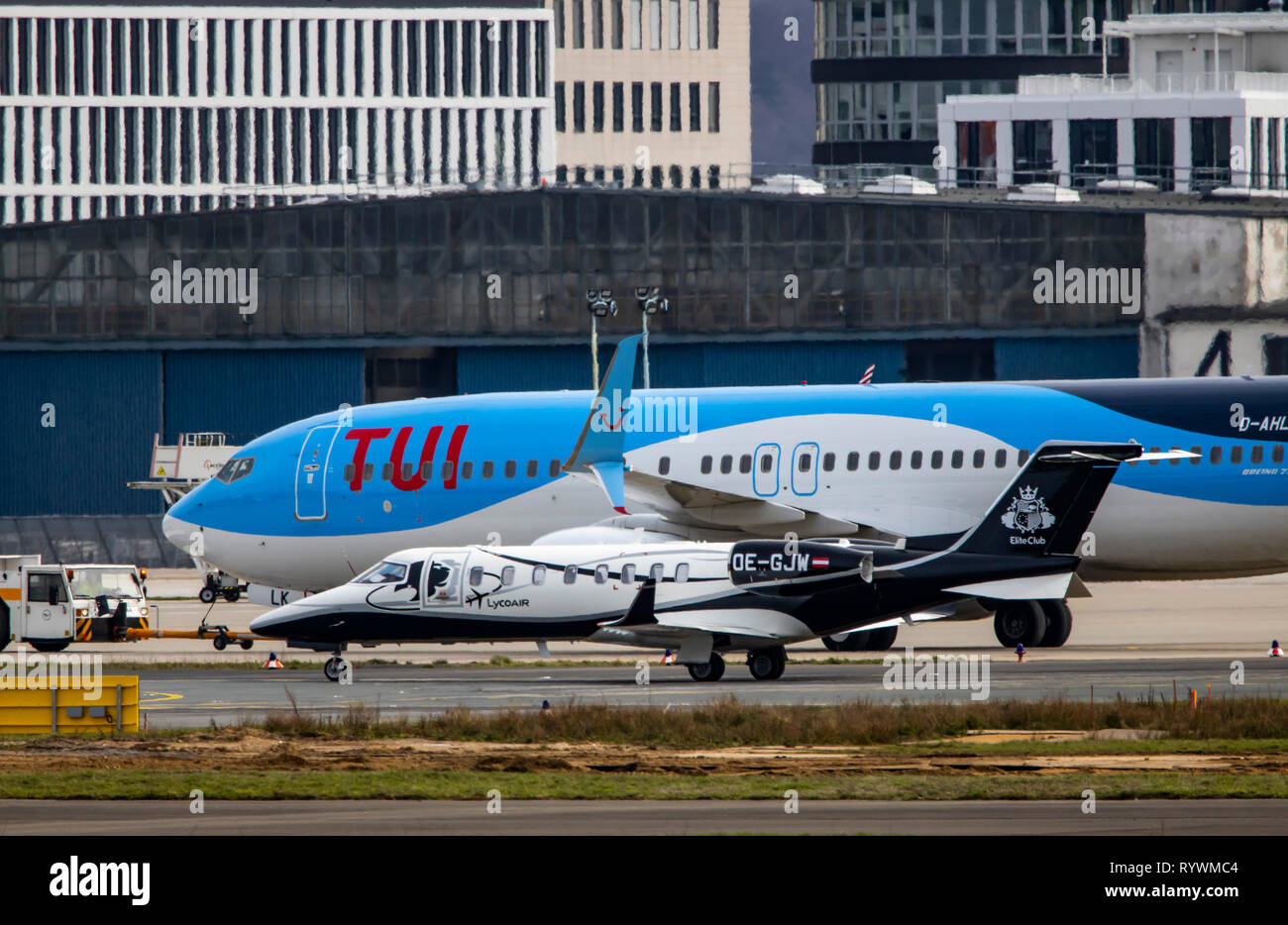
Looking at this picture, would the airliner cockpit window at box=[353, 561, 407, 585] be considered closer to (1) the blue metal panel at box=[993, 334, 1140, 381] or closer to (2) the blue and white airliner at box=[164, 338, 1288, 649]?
(2) the blue and white airliner at box=[164, 338, 1288, 649]

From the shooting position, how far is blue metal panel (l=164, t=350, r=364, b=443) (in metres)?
86.4

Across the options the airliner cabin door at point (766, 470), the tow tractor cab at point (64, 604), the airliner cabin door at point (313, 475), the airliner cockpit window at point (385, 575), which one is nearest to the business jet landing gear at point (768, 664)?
the airliner cockpit window at point (385, 575)

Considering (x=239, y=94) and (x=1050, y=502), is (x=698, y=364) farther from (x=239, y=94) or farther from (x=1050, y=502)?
(x=239, y=94)

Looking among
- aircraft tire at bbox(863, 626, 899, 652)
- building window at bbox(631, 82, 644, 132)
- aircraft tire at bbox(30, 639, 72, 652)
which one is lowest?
aircraft tire at bbox(30, 639, 72, 652)

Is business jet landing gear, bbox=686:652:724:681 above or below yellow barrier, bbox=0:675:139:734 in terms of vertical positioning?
below

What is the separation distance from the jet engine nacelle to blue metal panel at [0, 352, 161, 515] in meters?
58.9

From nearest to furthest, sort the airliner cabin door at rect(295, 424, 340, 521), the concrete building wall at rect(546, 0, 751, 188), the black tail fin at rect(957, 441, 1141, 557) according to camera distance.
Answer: the black tail fin at rect(957, 441, 1141, 557)
the airliner cabin door at rect(295, 424, 340, 521)
the concrete building wall at rect(546, 0, 751, 188)

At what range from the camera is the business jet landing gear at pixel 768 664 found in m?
32.2

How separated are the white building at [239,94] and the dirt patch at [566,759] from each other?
428ft

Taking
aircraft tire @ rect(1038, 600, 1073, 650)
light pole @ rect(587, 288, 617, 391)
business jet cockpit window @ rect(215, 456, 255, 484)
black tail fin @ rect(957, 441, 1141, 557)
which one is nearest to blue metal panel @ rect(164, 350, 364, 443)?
light pole @ rect(587, 288, 617, 391)

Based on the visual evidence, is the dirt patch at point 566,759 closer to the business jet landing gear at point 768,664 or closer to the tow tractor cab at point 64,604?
the business jet landing gear at point 768,664
